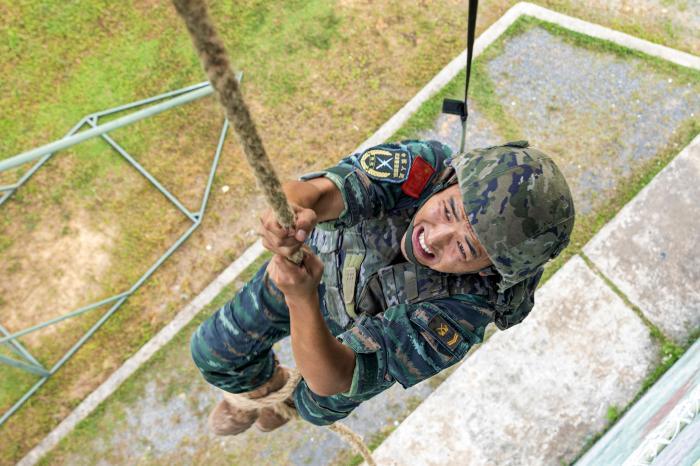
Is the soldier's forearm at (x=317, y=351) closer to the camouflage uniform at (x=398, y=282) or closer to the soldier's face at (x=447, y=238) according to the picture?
the camouflage uniform at (x=398, y=282)

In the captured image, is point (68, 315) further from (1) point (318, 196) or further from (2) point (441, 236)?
(2) point (441, 236)

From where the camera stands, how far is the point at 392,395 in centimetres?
378

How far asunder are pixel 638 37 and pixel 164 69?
172 inches

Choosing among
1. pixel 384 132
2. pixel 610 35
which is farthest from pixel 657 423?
pixel 610 35

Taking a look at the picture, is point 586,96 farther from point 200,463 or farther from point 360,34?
point 200,463

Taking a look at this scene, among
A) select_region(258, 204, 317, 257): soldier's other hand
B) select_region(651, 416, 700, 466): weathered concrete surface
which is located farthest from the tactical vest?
select_region(651, 416, 700, 466): weathered concrete surface

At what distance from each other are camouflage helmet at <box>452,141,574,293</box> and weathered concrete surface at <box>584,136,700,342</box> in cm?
240

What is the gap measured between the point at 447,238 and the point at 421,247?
5.7 inches

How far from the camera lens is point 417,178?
2348 mm

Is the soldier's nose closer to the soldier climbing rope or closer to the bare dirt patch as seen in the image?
the soldier climbing rope

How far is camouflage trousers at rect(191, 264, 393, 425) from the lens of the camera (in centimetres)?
248

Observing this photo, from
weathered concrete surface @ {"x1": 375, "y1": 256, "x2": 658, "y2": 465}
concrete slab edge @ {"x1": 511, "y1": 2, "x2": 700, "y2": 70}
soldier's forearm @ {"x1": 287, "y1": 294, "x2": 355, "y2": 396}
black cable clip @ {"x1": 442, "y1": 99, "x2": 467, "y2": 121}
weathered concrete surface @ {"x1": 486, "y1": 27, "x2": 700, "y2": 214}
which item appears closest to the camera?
soldier's forearm @ {"x1": 287, "y1": 294, "x2": 355, "y2": 396}

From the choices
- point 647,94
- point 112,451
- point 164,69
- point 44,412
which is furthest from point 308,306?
point 647,94

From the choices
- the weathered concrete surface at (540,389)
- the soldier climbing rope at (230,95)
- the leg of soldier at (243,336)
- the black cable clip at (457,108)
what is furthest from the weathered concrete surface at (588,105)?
the soldier climbing rope at (230,95)
